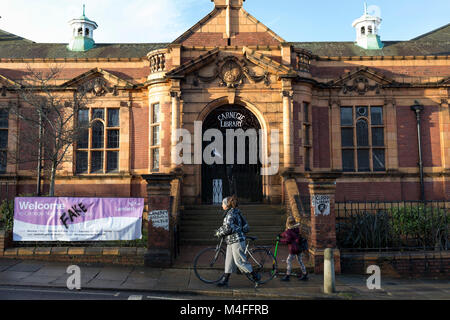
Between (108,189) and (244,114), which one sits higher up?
(244,114)

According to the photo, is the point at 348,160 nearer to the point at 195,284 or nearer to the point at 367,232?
the point at 367,232

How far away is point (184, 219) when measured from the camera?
12891 mm

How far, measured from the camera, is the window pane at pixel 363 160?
17.0 metres

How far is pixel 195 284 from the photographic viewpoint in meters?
7.86

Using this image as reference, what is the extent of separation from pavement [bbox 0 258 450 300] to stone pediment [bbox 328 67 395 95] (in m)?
10.3

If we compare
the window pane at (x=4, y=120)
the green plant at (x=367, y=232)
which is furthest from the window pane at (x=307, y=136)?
the window pane at (x=4, y=120)

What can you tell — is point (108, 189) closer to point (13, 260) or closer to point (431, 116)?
point (13, 260)

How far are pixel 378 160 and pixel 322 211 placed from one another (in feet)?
30.2

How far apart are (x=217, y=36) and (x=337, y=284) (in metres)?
12.1

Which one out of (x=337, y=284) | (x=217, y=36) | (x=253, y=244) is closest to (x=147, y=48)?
(x=217, y=36)

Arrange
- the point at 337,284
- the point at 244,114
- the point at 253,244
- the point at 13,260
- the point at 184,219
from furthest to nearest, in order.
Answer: the point at 244,114
the point at 184,219
the point at 253,244
the point at 13,260
the point at 337,284

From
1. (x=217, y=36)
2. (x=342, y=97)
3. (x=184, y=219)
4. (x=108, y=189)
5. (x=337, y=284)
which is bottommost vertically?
(x=337, y=284)

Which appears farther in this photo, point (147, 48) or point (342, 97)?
point (147, 48)

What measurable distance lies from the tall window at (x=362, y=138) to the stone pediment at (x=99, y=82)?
10.4m
